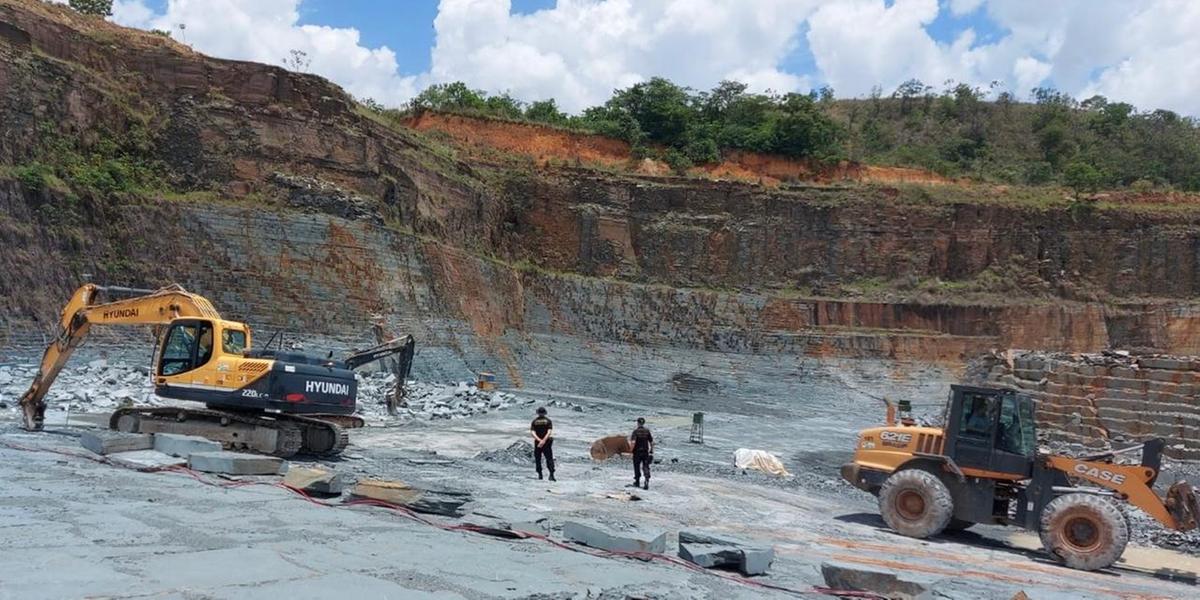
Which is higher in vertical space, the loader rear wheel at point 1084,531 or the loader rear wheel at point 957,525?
the loader rear wheel at point 1084,531

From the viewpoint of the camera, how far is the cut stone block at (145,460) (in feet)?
37.1

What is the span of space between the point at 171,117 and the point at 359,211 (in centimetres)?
647

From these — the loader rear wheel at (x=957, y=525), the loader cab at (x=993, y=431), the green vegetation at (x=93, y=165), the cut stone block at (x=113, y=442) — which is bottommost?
the loader rear wheel at (x=957, y=525)

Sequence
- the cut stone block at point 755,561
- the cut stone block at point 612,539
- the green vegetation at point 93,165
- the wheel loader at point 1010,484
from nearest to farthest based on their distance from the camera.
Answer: the cut stone block at point 755,561
the cut stone block at point 612,539
the wheel loader at point 1010,484
the green vegetation at point 93,165

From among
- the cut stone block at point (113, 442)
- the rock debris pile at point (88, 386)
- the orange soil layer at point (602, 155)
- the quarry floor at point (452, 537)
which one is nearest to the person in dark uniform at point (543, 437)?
the quarry floor at point (452, 537)

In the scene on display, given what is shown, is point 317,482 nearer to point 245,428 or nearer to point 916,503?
point 245,428

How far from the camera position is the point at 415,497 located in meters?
9.98

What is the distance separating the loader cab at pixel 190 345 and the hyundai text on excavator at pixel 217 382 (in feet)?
0.05

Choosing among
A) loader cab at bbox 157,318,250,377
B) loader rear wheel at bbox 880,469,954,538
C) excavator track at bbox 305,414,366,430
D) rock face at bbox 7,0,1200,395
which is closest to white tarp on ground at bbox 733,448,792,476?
loader rear wheel at bbox 880,469,954,538

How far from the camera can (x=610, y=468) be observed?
1584 cm

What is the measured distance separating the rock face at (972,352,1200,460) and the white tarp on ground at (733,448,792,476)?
7.70 meters

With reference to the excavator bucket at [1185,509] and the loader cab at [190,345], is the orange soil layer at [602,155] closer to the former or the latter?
the loader cab at [190,345]

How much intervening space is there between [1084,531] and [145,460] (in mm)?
11676

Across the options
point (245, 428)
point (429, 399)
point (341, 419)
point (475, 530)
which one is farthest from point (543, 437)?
point (429, 399)
